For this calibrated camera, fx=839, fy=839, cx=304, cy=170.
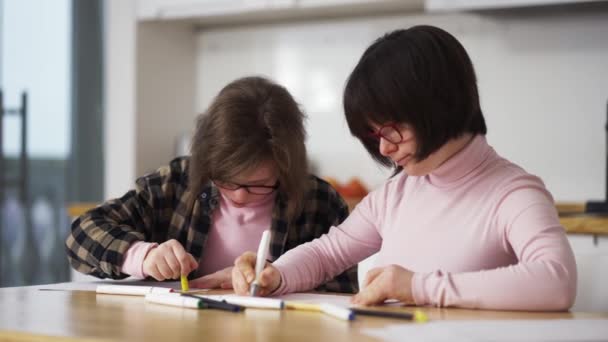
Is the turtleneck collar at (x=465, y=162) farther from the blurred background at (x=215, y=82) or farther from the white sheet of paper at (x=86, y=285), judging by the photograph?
the blurred background at (x=215, y=82)

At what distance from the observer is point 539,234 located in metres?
1.08

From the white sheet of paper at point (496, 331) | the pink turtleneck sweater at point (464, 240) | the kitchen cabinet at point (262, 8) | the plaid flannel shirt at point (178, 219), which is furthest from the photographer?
the kitchen cabinet at point (262, 8)

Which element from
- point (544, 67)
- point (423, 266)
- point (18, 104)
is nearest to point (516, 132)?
point (544, 67)

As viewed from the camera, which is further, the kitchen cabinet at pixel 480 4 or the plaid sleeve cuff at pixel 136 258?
the kitchen cabinet at pixel 480 4

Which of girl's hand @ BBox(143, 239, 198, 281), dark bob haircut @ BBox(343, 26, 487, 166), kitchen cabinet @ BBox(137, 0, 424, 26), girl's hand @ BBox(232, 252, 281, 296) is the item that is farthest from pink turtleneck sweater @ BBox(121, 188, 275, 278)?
kitchen cabinet @ BBox(137, 0, 424, 26)

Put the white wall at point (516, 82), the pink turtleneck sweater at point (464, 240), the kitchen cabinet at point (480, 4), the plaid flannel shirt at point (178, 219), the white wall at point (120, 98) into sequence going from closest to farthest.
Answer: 1. the pink turtleneck sweater at point (464, 240)
2. the plaid flannel shirt at point (178, 219)
3. the kitchen cabinet at point (480, 4)
4. the white wall at point (516, 82)
5. the white wall at point (120, 98)

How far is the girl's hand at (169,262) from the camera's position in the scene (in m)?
1.29

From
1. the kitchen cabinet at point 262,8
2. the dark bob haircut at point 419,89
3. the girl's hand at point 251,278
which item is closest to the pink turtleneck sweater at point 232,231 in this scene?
the girl's hand at point 251,278

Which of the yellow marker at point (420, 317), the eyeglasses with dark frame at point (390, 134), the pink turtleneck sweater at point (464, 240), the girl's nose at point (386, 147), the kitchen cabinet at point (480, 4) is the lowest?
the yellow marker at point (420, 317)

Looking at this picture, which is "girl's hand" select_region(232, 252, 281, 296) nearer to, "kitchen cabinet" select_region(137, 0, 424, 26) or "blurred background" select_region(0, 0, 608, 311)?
"blurred background" select_region(0, 0, 608, 311)

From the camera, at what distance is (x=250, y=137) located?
4.70ft

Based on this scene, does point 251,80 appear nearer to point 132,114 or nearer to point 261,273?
point 261,273

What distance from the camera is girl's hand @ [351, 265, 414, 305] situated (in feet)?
3.50

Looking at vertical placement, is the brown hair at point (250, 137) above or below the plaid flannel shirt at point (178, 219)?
above
